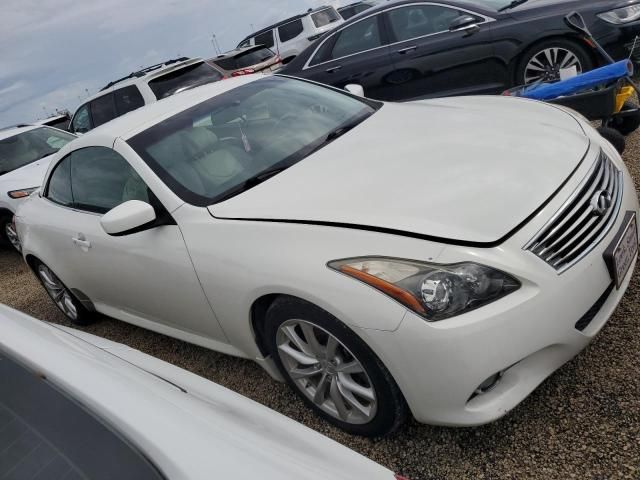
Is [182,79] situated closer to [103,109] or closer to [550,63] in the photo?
[103,109]

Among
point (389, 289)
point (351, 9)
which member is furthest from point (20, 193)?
point (351, 9)

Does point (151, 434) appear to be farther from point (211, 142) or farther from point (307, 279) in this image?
point (211, 142)

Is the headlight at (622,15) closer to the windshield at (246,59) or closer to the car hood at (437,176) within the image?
the car hood at (437,176)

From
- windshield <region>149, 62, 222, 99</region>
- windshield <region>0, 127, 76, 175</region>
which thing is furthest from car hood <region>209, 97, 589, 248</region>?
windshield <region>0, 127, 76, 175</region>

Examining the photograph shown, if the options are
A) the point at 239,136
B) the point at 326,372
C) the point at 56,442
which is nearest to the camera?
the point at 56,442

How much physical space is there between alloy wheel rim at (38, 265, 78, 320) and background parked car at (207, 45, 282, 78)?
219 inches

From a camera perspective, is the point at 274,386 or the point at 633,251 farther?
the point at 274,386

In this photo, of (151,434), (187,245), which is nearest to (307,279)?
(187,245)

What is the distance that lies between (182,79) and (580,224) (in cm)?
678

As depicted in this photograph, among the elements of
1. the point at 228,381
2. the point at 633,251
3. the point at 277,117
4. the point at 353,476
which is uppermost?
the point at 277,117

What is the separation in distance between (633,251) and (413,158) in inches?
37.7

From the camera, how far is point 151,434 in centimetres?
109

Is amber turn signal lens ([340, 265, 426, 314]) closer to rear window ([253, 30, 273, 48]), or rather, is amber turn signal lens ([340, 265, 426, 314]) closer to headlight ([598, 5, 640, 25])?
headlight ([598, 5, 640, 25])

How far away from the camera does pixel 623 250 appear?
79.0 inches
